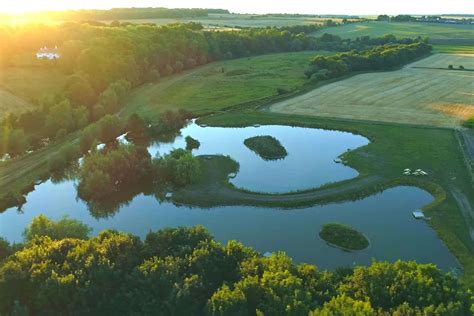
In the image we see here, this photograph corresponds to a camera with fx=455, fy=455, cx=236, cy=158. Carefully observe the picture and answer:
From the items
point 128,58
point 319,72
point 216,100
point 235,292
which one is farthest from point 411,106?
point 235,292

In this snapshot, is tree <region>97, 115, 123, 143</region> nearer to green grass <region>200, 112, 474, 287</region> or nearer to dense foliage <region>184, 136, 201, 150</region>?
dense foliage <region>184, 136, 201, 150</region>

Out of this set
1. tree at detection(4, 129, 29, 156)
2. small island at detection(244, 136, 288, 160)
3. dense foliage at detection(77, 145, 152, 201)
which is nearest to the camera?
dense foliage at detection(77, 145, 152, 201)

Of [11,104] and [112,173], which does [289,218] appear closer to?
[112,173]

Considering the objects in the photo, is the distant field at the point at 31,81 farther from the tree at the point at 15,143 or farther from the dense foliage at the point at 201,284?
the dense foliage at the point at 201,284

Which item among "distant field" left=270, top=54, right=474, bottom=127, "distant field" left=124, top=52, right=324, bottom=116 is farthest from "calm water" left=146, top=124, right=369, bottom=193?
"distant field" left=124, top=52, right=324, bottom=116

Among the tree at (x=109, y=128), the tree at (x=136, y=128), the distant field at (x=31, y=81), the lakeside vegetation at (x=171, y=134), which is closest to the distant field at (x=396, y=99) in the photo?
the lakeside vegetation at (x=171, y=134)
